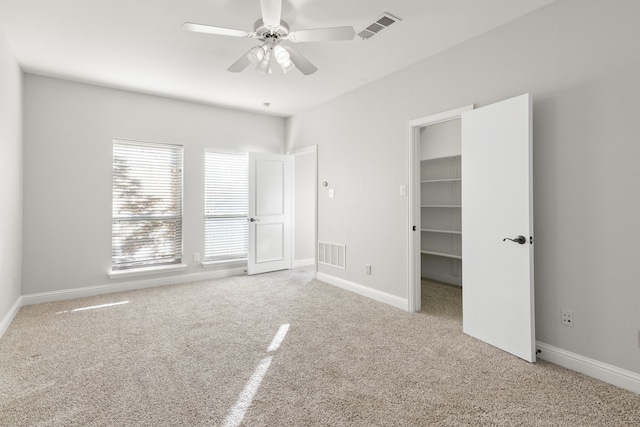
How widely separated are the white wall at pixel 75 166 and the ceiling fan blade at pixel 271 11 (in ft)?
10.3

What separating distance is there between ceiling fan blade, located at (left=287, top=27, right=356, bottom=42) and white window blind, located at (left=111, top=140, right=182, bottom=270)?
3263mm

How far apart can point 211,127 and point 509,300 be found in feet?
15.3

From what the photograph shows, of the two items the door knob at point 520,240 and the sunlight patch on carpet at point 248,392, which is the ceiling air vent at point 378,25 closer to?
the door knob at point 520,240

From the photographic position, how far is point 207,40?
10.2ft

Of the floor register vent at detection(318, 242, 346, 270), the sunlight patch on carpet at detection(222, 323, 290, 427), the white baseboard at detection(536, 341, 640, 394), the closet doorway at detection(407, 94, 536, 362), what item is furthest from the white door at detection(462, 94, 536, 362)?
the floor register vent at detection(318, 242, 346, 270)

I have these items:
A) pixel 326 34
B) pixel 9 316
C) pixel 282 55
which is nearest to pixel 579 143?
pixel 326 34

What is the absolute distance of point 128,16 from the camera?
270 centimetres

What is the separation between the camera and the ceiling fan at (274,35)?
2.23m

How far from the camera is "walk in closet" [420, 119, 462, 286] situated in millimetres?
4938

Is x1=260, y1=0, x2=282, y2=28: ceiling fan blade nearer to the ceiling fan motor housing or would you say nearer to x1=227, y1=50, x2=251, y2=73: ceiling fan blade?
the ceiling fan motor housing

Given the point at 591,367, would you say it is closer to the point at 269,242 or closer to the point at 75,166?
the point at 269,242

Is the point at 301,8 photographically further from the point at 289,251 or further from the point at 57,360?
the point at 289,251

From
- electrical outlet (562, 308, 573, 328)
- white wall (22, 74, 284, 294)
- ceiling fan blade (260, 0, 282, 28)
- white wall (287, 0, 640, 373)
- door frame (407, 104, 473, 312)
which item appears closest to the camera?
ceiling fan blade (260, 0, 282, 28)

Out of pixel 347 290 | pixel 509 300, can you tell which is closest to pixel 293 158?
pixel 347 290
